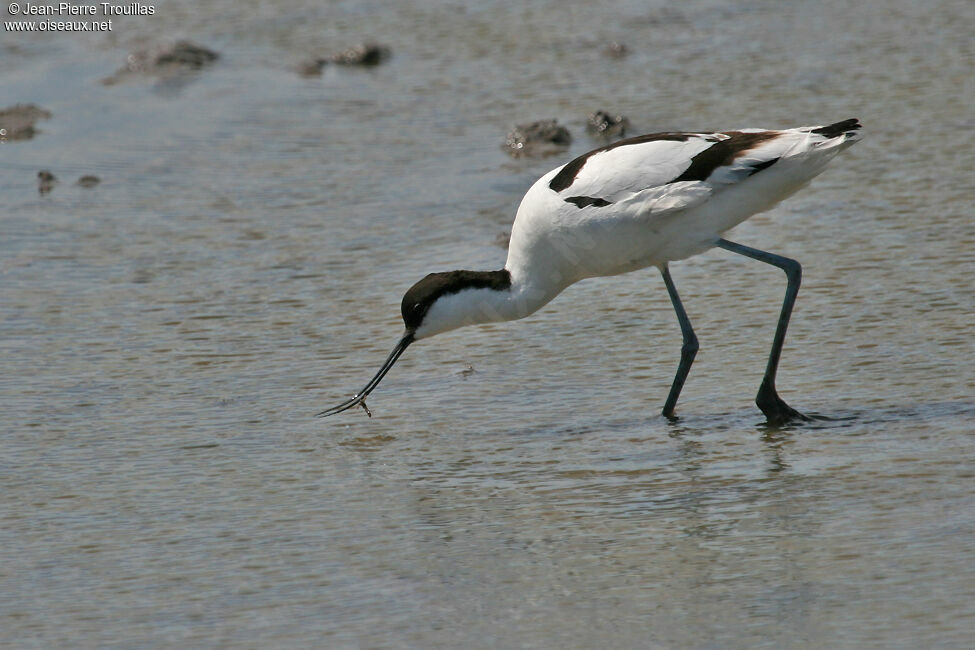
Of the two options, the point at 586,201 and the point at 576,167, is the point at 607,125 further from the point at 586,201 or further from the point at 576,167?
the point at 586,201

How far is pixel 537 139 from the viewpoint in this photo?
8.44 metres

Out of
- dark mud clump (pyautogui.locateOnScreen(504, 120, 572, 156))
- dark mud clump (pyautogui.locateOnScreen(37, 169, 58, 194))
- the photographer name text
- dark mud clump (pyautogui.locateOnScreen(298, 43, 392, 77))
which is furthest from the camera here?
the photographer name text

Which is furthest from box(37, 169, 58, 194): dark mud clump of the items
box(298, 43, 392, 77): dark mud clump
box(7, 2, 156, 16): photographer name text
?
box(7, 2, 156, 16): photographer name text

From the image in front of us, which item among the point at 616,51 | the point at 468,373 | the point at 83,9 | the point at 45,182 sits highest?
the point at 83,9

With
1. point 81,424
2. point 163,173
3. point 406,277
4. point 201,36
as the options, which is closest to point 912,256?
point 406,277

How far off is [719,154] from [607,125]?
3294mm

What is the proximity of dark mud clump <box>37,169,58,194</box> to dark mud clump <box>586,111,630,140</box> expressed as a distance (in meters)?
3.07

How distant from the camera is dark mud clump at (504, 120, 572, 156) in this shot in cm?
840

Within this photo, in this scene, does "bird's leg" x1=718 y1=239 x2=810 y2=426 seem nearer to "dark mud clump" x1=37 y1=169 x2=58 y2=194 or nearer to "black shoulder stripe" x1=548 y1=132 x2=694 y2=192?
"black shoulder stripe" x1=548 y1=132 x2=694 y2=192

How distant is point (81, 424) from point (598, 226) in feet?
6.55

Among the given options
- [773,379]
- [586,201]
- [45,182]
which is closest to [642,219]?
[586,201]

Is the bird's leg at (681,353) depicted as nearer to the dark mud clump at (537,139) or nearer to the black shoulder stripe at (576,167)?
the black shoulder stripe at (576,167)

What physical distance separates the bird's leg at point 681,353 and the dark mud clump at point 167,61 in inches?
232

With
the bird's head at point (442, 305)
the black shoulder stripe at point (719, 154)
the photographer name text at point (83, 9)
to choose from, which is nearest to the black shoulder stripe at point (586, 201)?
the black shoulder stripe at point (719, 154)
